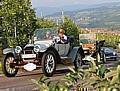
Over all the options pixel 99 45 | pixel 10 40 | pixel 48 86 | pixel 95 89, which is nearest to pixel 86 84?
pixel 95 89

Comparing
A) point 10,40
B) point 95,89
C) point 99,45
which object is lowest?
point 10,40

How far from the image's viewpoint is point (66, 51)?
15727 millimetres

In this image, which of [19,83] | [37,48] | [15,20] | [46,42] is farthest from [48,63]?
[15,20]

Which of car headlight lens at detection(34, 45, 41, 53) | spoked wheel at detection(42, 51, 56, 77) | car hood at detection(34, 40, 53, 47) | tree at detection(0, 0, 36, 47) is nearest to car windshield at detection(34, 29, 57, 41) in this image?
car hood at detection(34, 40, 53, 47)

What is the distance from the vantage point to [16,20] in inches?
1574

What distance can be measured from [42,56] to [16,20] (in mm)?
25761

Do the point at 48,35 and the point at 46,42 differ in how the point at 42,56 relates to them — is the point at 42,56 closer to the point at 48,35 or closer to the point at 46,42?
the point at 46,42

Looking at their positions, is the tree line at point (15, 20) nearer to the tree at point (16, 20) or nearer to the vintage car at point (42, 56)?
the tree at point (16, 20)

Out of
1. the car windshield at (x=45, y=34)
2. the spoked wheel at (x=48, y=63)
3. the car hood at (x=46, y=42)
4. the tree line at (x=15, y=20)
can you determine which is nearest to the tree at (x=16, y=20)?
the tree line at (x=15, y=20)

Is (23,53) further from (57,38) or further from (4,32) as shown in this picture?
(4,32)

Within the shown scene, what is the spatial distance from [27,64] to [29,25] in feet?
84.6

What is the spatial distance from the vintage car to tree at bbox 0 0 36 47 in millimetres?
23080

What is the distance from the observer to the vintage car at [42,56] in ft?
47.5

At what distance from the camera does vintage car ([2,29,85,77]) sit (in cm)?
1447
